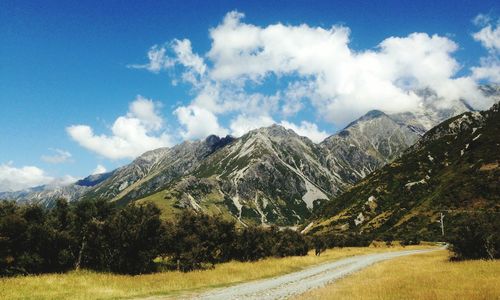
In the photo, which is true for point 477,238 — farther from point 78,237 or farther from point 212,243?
point 78,237

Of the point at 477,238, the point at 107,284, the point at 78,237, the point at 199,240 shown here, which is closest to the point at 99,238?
the point at 78,237

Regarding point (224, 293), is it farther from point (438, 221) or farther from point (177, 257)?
point (438, 221)

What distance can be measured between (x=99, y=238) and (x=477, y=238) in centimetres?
3795

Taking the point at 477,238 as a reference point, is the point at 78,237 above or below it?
above

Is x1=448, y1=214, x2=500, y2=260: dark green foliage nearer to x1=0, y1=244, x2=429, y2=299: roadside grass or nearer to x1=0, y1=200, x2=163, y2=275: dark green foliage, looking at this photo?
x1=0, y1=244, x2=429, y2=299: roadside grass

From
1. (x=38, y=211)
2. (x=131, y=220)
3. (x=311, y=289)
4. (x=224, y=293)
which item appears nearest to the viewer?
(x=224, y=293)

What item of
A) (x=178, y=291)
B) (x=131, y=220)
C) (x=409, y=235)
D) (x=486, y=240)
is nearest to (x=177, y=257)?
(x=131, y=220)

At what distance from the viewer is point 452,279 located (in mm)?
27406

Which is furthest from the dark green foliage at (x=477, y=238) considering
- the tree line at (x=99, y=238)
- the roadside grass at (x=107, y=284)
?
the tree line at (x=99, y=238)

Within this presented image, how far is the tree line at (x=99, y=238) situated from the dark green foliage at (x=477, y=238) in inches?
1074

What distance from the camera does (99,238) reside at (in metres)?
35.7

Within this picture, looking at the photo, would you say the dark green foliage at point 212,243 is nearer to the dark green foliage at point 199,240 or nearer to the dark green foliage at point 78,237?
the dark green foliage at point 199,240

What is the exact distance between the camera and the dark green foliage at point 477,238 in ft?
132

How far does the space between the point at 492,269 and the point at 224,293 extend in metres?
21.3
